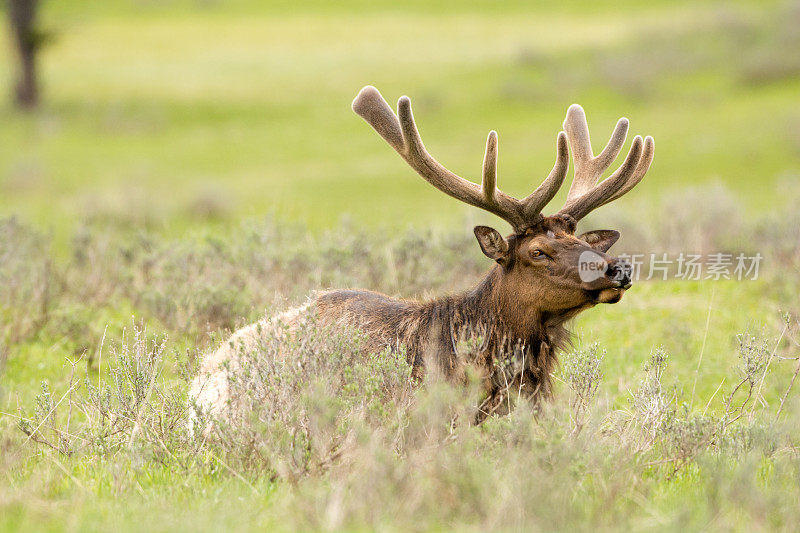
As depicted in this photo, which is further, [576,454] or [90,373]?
[90,373]

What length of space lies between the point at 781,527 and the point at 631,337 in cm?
449

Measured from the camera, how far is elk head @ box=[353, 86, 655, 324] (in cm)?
572

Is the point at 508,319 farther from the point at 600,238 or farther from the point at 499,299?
the point at 600,238

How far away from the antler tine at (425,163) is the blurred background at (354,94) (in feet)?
26.9

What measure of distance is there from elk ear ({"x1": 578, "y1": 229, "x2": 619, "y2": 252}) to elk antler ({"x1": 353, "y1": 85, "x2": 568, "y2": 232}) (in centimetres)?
37

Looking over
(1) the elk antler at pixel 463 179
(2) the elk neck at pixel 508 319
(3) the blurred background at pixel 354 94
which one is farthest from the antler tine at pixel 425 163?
(3) the blurred background at pixel 354 94

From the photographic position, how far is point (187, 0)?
2046 inches

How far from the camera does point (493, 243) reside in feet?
19.8

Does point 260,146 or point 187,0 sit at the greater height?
point 187,0

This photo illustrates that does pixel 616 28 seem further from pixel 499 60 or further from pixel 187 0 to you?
pixel 187 0

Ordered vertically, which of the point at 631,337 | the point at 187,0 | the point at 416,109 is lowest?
the point at 631,337

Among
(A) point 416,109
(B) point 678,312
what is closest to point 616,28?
(A) point 416,109

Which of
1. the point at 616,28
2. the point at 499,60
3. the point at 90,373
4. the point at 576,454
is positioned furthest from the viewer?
the point at 616,28

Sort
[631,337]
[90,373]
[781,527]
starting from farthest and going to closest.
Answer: [631,337], [90,373], [781,527]
